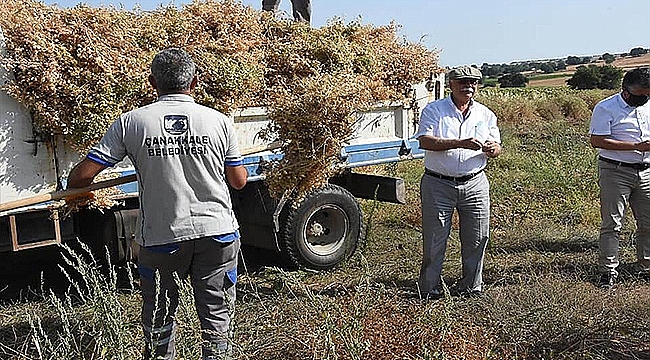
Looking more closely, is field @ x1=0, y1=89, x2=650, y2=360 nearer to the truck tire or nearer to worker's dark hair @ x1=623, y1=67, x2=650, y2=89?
the truck tire

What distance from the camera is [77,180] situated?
359 cm

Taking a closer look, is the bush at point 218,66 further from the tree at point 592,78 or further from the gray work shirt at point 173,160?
the tree at point 592,78

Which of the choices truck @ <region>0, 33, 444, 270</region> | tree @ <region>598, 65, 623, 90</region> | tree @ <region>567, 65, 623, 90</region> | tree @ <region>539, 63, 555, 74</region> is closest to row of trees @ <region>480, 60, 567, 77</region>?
tree @ <region>539, 63, 555, 74</region>

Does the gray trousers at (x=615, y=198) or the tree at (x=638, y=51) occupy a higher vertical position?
the tree at (x=638, y=51)

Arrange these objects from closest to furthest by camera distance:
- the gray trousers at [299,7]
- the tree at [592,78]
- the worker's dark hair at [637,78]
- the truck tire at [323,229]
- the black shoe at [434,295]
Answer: the black shoe at [434,295] < the worker's dark hair at [637,78] < the truck tire at [323,229] < the gray trousers at [299,7] < the tree at [592,78]

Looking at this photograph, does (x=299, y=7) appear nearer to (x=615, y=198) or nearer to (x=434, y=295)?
(x=434, y=295)

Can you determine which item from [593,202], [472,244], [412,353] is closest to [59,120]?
[412,353]

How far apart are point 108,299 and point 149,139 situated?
2.55 feet

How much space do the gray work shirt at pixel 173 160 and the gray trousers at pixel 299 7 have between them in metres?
3.95

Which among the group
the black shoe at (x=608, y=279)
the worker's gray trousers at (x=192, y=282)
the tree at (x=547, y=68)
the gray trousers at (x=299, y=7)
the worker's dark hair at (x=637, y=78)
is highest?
the gray trousers at (x=299, y=7)

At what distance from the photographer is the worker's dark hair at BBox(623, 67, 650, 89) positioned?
18.7 ft

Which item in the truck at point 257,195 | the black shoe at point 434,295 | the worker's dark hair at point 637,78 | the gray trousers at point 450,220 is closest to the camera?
the truck at point 257,195

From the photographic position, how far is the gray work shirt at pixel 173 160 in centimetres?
355

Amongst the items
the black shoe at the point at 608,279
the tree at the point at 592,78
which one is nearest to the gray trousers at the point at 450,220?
the black shoe at the point at 608,279
